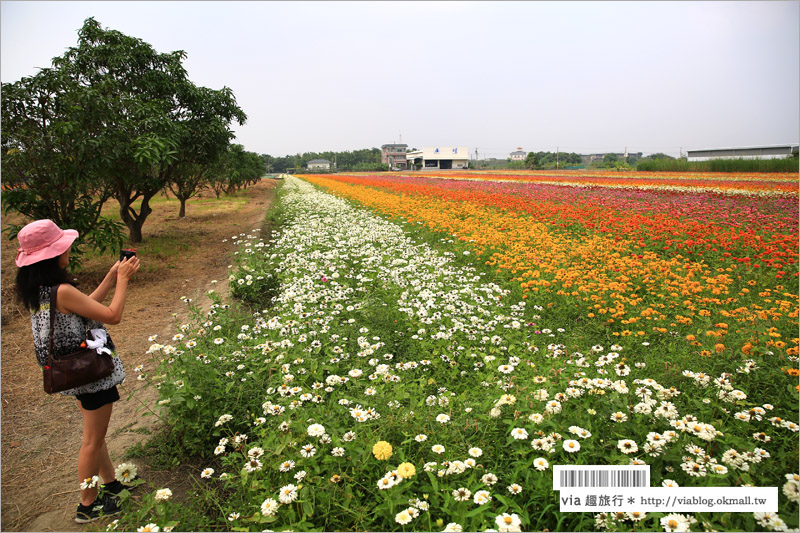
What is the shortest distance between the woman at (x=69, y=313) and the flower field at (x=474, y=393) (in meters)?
0.37

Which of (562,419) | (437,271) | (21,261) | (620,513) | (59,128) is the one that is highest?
(59,128)

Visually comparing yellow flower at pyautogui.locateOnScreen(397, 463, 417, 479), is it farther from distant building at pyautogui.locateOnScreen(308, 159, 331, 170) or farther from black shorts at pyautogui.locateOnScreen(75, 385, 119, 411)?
distant building at pyautogui.locateOnScreen(308, 159, 331, 170)

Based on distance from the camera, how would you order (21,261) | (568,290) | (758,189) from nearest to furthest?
(21,261) → (568,290) → (758,189)

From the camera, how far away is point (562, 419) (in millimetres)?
2367

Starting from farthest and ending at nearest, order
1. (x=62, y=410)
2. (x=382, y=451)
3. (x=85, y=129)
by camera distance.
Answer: (x=85, y=129) → (x=62, y=410) → (x=382, y=451)

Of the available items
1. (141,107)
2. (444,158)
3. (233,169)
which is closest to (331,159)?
(444,158)

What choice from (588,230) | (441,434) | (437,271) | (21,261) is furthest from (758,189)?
(21,261)

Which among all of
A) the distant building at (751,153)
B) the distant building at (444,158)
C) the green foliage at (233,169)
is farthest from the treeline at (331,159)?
the distant building at (751,153)

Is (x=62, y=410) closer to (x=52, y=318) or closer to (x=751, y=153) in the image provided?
(x=52, y=318)

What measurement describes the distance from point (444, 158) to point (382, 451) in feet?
253

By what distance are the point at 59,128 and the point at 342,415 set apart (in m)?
6.62

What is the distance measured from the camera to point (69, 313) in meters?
2.22

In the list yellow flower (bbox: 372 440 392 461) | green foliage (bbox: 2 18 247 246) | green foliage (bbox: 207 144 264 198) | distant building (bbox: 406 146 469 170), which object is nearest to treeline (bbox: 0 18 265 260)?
green foliage (bbox: 2 18 247 246)

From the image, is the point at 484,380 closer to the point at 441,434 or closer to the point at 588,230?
the point at 441,434
